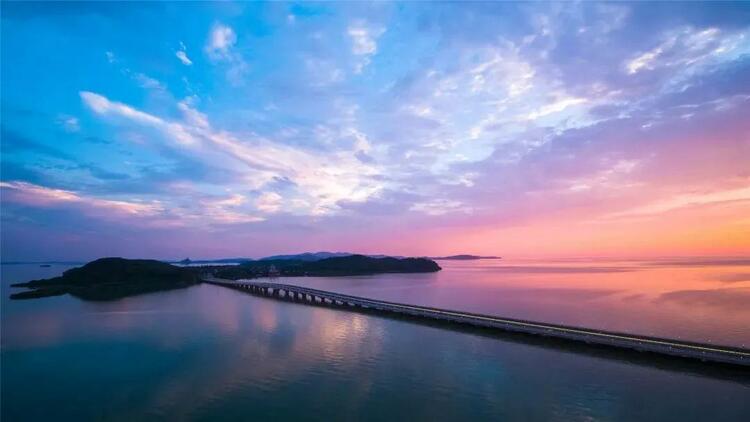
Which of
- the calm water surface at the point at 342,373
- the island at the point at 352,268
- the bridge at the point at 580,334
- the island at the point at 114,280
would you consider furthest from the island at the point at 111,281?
the bridge at the point at 580,334

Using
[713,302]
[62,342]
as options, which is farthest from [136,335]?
[713,302]

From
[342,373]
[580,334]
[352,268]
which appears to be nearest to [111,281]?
[352,268]

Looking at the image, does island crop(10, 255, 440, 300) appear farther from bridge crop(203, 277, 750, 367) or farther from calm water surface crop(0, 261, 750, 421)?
bridge crop(203, 277, 750, 367)

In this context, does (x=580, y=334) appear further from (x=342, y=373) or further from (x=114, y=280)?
(x=114, y=280)

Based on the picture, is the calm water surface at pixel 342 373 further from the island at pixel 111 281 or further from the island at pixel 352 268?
the island at pixel 352 268

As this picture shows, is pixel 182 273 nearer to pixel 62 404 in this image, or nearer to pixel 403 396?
pixel 62 404

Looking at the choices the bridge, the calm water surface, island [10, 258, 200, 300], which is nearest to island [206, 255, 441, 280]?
island [10, 258, 200, 300]
